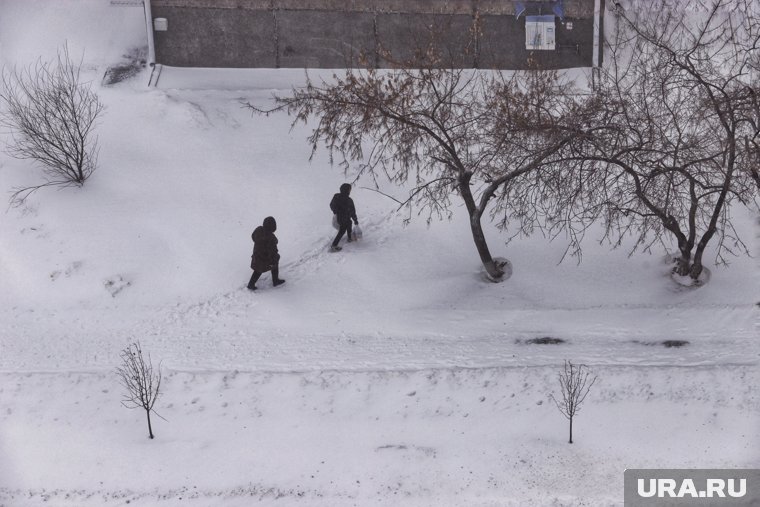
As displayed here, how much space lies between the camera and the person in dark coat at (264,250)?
1023 cm

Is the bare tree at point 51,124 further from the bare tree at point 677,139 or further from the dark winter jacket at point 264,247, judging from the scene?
the bare tree at point 677,139

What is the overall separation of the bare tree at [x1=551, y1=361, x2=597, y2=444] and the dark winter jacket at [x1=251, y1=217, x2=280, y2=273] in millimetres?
4755

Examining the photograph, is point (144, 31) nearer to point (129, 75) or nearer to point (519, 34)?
point (129, 75)

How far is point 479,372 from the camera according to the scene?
9008mm

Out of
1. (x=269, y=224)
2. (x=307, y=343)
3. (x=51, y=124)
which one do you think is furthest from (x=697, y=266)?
(x=51, y=124)

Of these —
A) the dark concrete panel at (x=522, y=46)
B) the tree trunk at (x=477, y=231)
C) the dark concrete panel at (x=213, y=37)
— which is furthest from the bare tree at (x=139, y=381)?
the dark concrete panel at (x=522, y=46)

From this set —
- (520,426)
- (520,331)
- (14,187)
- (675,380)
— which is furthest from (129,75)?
(675,380)

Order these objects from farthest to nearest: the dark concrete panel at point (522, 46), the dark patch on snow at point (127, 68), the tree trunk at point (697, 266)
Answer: the dark concrete panel at point (522, 46) < the dark patch on snow at point (127, 68) < the tree trunk at point (697, 266)

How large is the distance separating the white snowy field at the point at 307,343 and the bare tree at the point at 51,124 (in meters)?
0.28

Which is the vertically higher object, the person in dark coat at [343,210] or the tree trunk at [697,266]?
the person in dark coat at [343,210]

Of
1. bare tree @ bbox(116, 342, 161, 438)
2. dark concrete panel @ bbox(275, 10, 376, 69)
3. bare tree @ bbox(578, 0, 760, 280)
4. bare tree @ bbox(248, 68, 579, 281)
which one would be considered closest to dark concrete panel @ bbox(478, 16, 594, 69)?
dark concrete panel @ bbox(275, 10, 376, 69)

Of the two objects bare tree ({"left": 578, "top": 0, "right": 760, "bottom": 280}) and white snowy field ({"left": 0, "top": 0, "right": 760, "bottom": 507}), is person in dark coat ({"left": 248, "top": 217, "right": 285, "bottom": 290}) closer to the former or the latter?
white snowy field ({"left": 0, "top": 0, "right": 760, "bottom": 507})

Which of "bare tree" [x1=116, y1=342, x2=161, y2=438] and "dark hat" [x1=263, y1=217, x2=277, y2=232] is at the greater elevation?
"dark hat" [x1=263, y1=217, x2=277, y2=232]

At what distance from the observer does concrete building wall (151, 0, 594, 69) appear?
1427 centimetres
